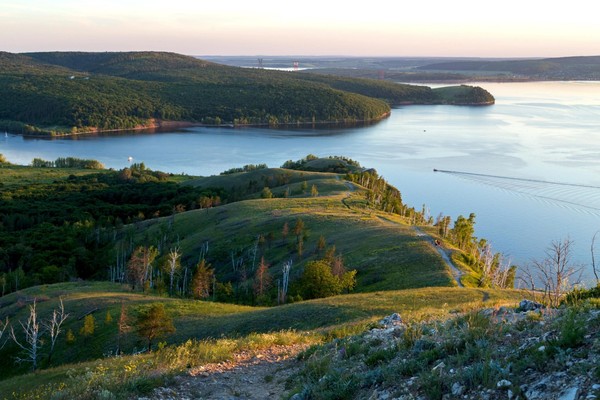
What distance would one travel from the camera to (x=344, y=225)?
44.2 metres

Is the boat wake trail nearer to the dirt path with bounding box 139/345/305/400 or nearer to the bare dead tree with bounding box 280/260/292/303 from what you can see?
the bare dead tree with bounding box 280/260/292/303

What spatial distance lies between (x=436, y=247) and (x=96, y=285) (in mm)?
22075

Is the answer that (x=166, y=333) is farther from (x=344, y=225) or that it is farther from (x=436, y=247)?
(x=344, y=225)

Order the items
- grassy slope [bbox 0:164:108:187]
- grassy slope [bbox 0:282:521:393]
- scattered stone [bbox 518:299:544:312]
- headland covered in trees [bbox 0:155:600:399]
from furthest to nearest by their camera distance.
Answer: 1. grassy slope [bbox 0:164:108:187]
2. grassy slope [bbox 0:282:521:393]
3. scattered stone [bbox 518:299:544:312]
4. headland covered in trees [bbox 0:155:600:399]

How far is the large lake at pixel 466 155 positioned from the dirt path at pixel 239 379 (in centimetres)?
3951

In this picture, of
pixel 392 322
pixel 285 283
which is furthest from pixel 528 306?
pixel 285 283

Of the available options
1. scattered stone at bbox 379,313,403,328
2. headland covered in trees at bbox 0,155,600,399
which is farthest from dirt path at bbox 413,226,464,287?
scattered stone at bbox 379,313,403,328

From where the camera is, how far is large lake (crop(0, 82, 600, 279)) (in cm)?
6175

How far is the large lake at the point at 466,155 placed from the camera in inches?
2431

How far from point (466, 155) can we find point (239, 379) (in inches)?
3953

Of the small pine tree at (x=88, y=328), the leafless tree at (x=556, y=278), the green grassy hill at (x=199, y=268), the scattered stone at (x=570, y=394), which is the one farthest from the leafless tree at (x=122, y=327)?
the scattered stone at (x=570, y=394)

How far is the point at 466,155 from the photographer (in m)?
105

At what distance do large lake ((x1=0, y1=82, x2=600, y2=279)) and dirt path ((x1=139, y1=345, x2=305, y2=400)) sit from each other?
130 ft

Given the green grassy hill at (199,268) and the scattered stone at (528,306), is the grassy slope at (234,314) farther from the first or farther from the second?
the scattered stone at (528,306)
